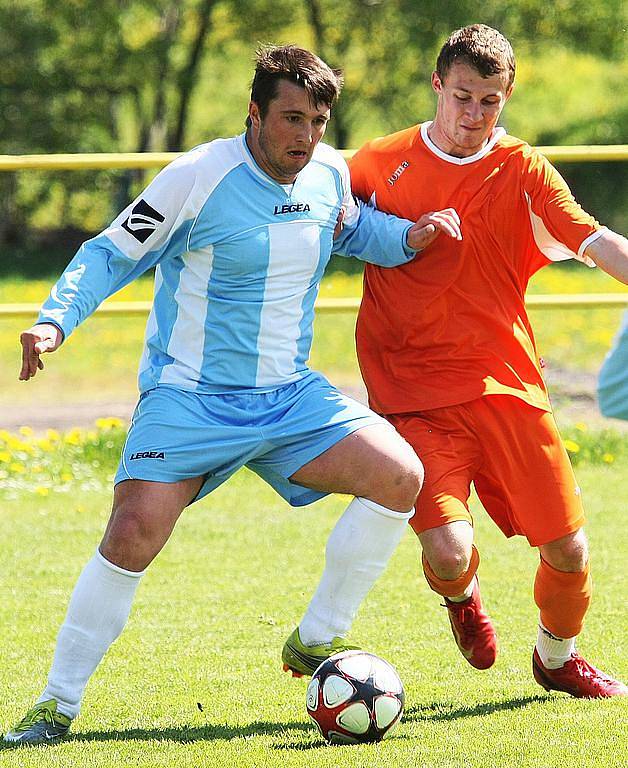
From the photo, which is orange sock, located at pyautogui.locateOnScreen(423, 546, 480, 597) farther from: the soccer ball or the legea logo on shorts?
the legea logo on shorts

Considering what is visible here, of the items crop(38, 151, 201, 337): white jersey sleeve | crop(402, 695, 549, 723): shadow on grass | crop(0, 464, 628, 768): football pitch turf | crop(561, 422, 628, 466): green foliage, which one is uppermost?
crop(38, 151, 201, 337): white jersey sleeve

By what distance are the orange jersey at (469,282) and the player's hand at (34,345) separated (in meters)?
1.19

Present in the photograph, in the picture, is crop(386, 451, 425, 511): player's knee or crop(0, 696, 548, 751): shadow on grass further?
crop(386, 451, 425, 511): player's knee

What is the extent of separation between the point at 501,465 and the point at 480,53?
129 centimetres

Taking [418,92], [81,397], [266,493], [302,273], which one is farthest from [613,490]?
[418,92]

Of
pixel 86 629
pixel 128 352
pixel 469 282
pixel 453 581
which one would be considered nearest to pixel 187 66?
pixel 128 352

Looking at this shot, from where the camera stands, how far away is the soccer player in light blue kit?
153 inches

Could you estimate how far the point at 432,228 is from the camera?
414cm

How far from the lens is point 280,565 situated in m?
6.02

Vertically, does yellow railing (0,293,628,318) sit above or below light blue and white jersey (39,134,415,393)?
below

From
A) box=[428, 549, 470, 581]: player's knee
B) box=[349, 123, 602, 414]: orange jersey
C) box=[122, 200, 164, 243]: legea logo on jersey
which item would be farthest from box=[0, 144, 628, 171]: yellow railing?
box=[428, 549, 470, 581]: player's knee

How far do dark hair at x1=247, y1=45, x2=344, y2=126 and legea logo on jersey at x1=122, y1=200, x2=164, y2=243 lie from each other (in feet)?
1.46

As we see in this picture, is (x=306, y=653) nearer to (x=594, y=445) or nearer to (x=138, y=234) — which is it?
(x=138, y=234)

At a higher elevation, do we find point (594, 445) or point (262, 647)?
point (262, 647)
